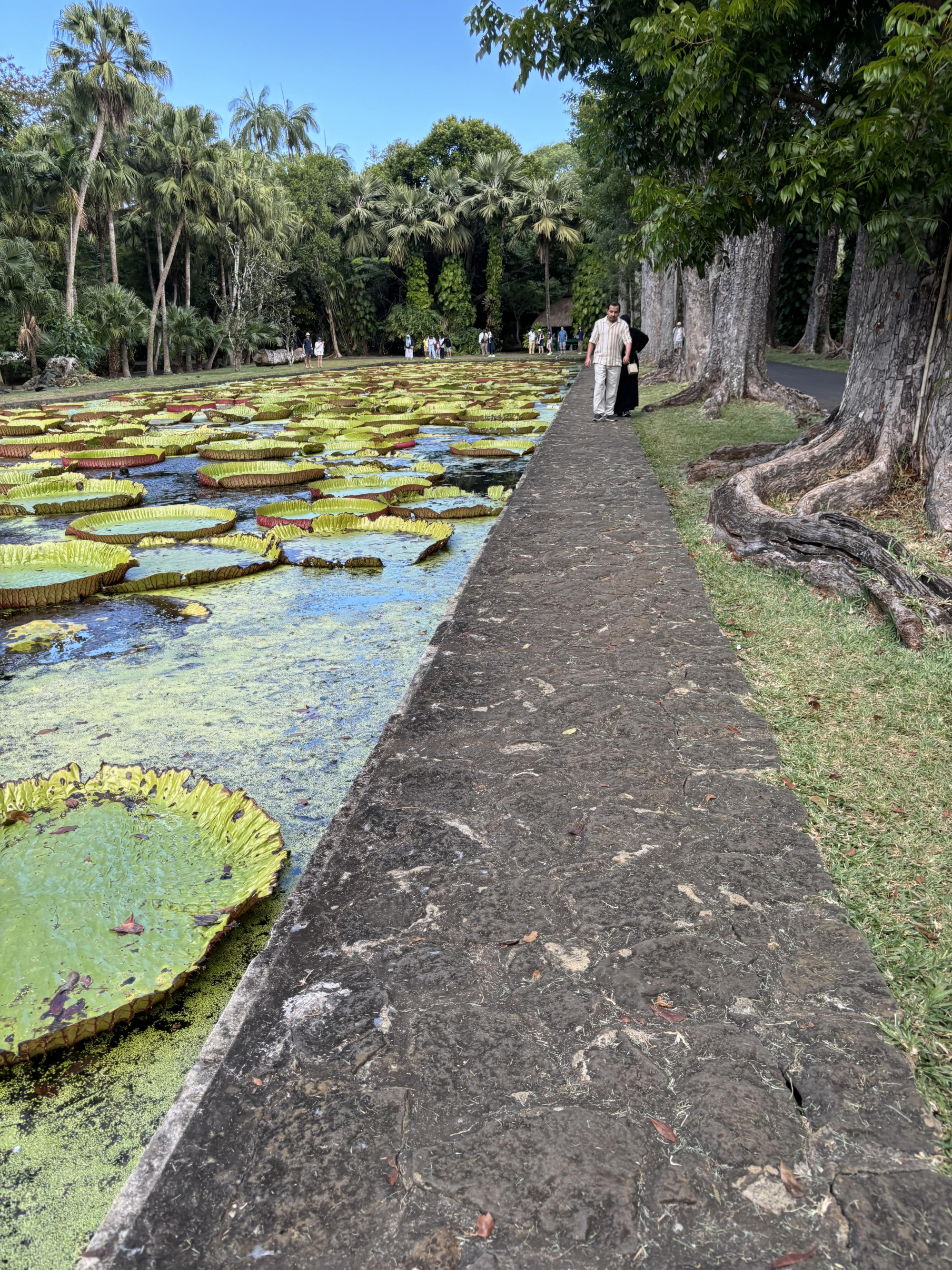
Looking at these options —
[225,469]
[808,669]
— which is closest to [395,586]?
[808,669]

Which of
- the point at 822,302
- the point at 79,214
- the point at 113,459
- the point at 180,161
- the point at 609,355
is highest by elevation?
the point at 180,161

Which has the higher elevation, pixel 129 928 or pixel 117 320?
pixel 117 320

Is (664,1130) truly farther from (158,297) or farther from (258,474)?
(158,297)

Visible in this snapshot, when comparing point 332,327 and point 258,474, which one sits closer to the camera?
point 258,474

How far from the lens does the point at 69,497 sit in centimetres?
670

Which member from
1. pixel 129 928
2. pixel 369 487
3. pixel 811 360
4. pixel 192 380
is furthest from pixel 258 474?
pixel 811 360

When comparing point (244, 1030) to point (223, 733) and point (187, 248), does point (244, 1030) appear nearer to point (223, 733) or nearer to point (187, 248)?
point (223, 733)

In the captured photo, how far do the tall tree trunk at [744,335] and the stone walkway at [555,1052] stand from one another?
8.71 metres

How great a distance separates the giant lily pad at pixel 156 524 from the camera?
5301 mm

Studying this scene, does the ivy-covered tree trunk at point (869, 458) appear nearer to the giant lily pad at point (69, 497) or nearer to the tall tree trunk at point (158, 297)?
the giant lily pad at point (69, 497)

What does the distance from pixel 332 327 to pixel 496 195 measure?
30.1ft

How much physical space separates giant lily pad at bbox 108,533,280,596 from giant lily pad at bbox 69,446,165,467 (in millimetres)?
3736

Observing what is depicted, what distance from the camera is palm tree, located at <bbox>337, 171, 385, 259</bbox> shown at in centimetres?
3603

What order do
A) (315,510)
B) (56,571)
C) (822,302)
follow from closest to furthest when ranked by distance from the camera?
(56,571) < (315,510) < (822,302)
